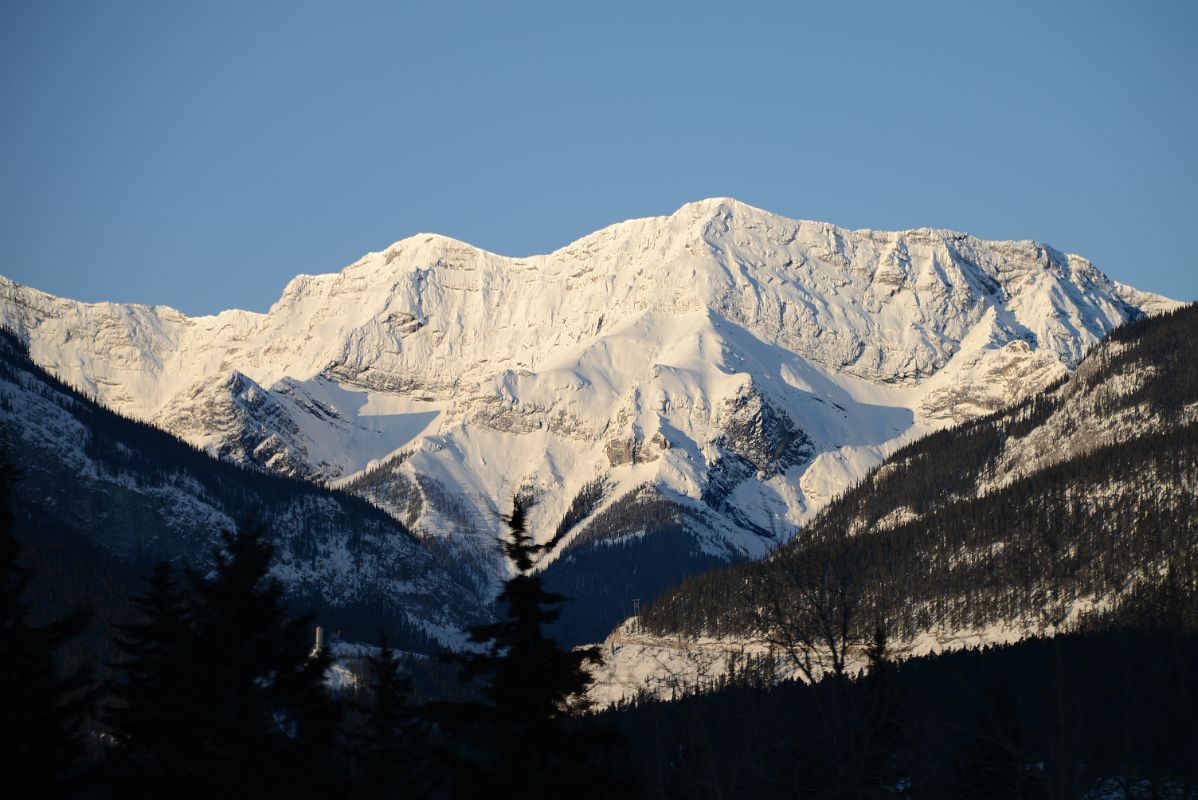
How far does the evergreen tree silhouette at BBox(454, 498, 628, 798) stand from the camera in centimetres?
4228

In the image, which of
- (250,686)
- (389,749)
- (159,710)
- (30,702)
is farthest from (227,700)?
(389,749)

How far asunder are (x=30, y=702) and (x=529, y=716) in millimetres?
14227

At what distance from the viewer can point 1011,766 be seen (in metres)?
42.0

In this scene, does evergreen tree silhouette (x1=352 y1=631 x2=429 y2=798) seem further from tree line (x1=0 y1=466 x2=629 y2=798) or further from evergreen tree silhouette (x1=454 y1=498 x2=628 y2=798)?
evergreen tree silhouette (x1=454 y1=498 x2=628 y2=798)

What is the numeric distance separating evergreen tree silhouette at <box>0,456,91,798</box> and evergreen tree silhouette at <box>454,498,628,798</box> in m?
11.9

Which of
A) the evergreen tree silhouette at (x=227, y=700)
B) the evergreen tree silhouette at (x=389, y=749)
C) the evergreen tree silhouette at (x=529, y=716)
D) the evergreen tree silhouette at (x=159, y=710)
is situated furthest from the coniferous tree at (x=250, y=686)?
the evergreen tree silhouette at (x=389, y=749)

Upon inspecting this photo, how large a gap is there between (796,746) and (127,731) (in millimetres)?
22564

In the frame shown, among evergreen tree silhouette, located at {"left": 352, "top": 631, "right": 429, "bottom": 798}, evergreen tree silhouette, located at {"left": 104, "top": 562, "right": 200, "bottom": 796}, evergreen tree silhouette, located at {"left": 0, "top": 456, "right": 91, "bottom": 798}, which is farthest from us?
evergreen tree silhouette, located at {"left": 352, "top": 631, "right": 429, "bottom": 798}

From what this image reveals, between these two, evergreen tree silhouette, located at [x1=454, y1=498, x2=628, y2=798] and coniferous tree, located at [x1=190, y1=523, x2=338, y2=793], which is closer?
evergreen tree silhouette, located at [x1=454, y1=498, x2=628, y2=798]

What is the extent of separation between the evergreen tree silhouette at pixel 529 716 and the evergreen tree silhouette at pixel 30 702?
1187cm

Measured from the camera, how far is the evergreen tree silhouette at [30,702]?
45812mm

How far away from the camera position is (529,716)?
42.8 meters

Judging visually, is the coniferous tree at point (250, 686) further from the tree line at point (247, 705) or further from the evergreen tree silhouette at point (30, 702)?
the evergreen tree silhouette at point (30, 702)

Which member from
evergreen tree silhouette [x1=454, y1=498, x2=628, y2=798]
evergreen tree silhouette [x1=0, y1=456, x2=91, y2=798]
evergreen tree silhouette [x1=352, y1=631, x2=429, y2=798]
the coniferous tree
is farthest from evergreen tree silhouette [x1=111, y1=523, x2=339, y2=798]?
evergreen tree silhouette [x1=352, y1=631, x2=429, y2=798]
